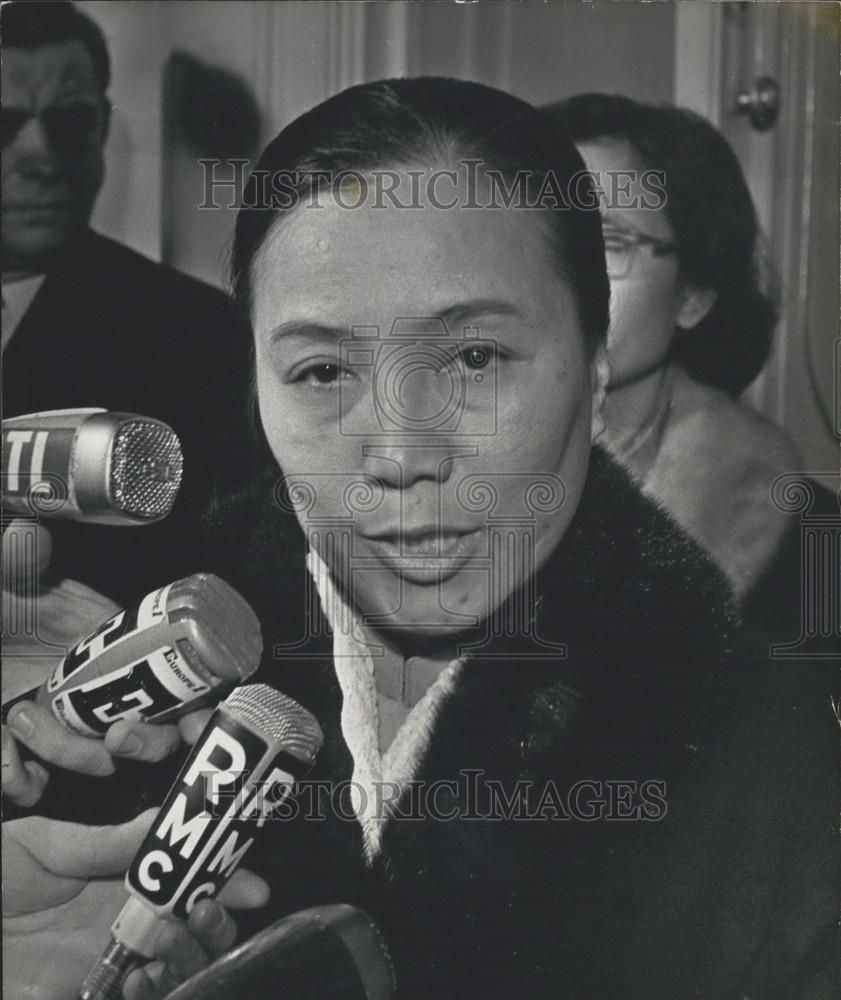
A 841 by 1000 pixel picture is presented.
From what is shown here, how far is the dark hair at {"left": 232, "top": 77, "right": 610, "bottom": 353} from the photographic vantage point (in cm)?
137

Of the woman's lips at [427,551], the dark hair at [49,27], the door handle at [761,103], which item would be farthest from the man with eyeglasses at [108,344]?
the door handle at [761,103]

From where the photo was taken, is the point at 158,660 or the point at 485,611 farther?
the point at 485,611

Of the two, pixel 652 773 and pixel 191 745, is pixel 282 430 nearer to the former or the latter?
pixel 191 745

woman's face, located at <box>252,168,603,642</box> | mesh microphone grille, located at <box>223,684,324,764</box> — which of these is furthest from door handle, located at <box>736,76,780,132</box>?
mesh microphone grille, located at <box>223,684,324,764</box>

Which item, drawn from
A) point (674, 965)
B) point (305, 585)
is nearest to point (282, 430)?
point (305, 585)

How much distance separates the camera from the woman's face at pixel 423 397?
1.36 meters

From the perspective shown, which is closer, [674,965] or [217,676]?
[217,676]

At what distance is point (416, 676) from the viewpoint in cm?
141

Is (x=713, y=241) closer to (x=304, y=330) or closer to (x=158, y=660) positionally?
(x=304, y=330)

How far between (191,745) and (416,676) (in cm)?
28

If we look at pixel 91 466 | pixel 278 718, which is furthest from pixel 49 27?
pixel 278 718

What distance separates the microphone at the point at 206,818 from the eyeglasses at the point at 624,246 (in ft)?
2.21

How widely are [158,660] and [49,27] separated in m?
0.76

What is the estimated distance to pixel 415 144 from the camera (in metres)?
1.37
